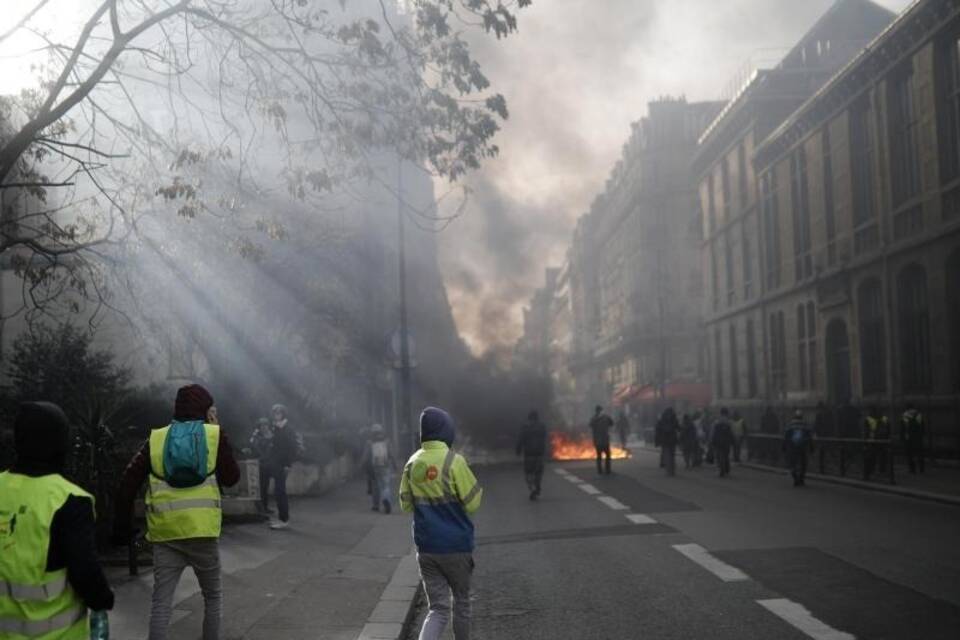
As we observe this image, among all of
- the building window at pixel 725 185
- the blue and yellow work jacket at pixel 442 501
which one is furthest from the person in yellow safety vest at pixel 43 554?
the building window at pixel 725 185

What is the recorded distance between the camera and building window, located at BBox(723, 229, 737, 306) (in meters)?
51.1

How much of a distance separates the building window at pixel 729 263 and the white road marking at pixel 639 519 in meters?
36.4

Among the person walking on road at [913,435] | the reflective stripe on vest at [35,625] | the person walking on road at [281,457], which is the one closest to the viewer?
the reflective stripe on vest at [35,625]

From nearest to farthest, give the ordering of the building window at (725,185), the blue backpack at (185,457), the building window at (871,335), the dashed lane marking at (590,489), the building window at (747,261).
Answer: the blue backpack at (185,457), the dashed lane marking at (590,489), the building window at (871,335), the building window at (747,261), the building window at (725,185)

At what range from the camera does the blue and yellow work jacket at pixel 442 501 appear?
6113mm

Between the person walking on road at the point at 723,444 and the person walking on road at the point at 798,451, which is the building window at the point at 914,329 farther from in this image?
the person walking on road at the point at 798,451

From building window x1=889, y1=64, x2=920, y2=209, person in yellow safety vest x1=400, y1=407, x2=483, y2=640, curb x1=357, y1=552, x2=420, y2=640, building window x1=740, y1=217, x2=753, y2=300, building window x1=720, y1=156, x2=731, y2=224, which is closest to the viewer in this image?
person in yellow safety vest x1=400, y1=407, x2=483, y2=640

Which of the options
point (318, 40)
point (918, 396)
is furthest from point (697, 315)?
point (318, 40)

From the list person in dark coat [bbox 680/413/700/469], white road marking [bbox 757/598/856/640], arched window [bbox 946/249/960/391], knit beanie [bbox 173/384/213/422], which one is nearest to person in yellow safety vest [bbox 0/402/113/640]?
knit beanie [bbox 173/384/213/422]

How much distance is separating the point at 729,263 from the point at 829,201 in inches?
591

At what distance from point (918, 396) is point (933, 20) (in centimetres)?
1019

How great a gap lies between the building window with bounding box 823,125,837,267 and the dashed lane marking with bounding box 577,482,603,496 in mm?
17460

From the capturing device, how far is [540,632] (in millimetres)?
7668

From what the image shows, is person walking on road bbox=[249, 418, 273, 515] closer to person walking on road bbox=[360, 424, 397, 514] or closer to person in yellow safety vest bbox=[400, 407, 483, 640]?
person walking on road bbox=[360, 424, 397, 514]
